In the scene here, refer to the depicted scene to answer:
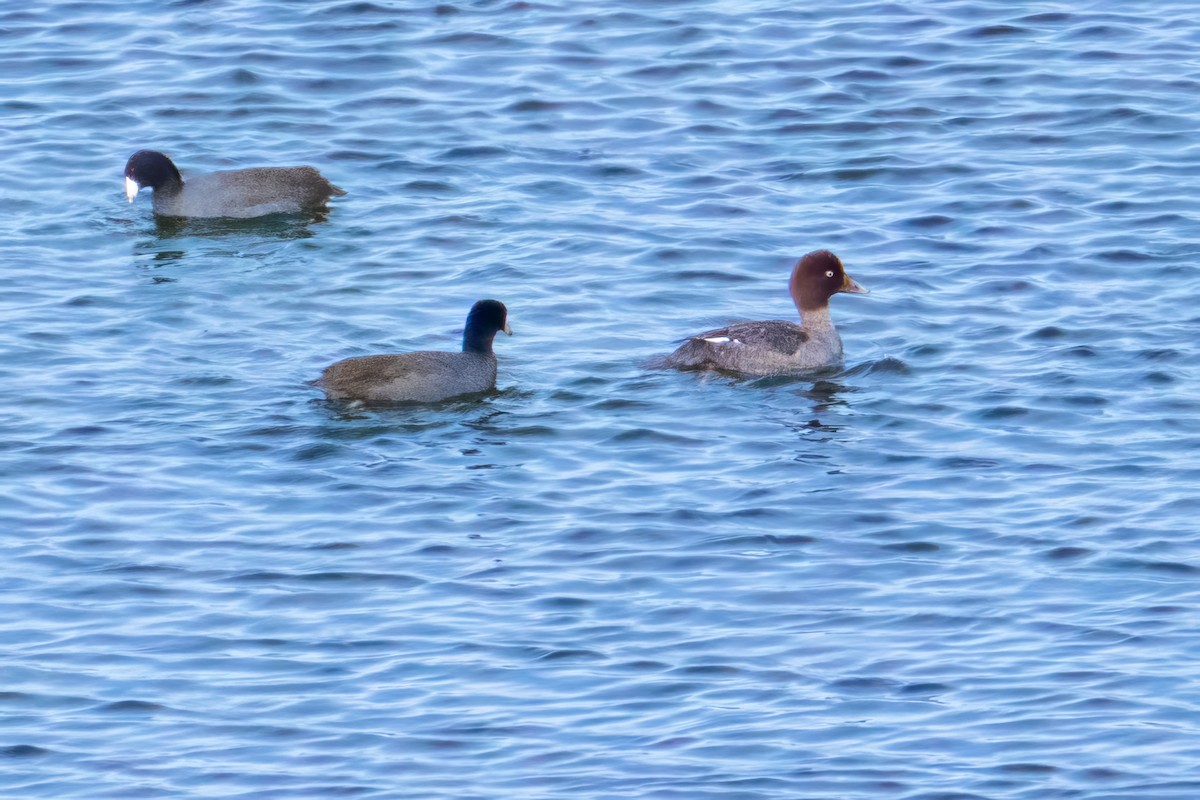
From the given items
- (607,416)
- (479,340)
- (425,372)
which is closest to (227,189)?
(479,340)

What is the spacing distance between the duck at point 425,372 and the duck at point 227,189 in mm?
3877

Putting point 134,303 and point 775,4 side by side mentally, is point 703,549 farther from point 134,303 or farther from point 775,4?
point 775,4

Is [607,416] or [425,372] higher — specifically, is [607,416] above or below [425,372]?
below

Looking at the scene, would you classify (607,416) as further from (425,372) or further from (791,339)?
(791,339)

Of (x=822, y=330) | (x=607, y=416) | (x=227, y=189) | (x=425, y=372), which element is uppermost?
(x=227, y=189)

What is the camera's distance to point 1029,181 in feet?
63.5

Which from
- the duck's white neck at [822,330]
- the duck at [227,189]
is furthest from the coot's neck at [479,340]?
the duck at [227,189]

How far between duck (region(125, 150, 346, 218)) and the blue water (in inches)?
8.5

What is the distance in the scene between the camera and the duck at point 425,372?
14.7m

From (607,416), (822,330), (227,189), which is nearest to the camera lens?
(607,416)

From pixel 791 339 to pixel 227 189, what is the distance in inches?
227

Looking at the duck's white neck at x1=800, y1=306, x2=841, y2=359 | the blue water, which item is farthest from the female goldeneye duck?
the blue water

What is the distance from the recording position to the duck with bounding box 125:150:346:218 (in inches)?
744

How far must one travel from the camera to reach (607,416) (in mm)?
14852
